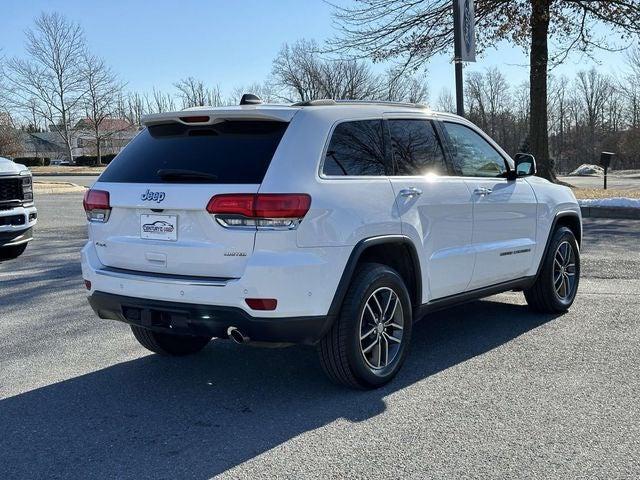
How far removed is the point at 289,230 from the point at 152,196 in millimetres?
913

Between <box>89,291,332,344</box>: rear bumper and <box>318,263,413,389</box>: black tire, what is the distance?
0.17m

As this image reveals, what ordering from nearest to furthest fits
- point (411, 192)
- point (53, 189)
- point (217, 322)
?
point (217, 322) < point (411, 192) < point (53, 189)

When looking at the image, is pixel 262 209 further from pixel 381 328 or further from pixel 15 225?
pixel 15 225

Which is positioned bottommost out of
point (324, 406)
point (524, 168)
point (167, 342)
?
point (324, 406)

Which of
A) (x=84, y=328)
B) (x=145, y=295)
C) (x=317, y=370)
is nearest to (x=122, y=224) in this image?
(x=145, y=295)

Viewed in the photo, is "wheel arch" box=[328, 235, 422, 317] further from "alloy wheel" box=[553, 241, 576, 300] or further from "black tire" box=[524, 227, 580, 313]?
"alloy wheel" box=[553, 241, 576, 300]

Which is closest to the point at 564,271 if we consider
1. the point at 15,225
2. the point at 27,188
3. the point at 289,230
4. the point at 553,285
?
the point at 553,285

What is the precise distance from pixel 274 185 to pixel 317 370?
5.20ft

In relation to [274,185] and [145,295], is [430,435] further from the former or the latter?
[145,295]

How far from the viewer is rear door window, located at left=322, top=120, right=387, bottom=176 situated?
164 inches

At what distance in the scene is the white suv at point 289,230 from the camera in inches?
149

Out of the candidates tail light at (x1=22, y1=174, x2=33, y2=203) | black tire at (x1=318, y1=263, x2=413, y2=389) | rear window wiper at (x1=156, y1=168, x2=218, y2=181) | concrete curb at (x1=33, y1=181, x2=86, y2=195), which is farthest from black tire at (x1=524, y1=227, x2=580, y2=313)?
concrete curb at (x1=33, y1=181, x2=86, y2=195)

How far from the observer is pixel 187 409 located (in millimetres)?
4020

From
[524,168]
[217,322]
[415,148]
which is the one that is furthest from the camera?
[524,168]
